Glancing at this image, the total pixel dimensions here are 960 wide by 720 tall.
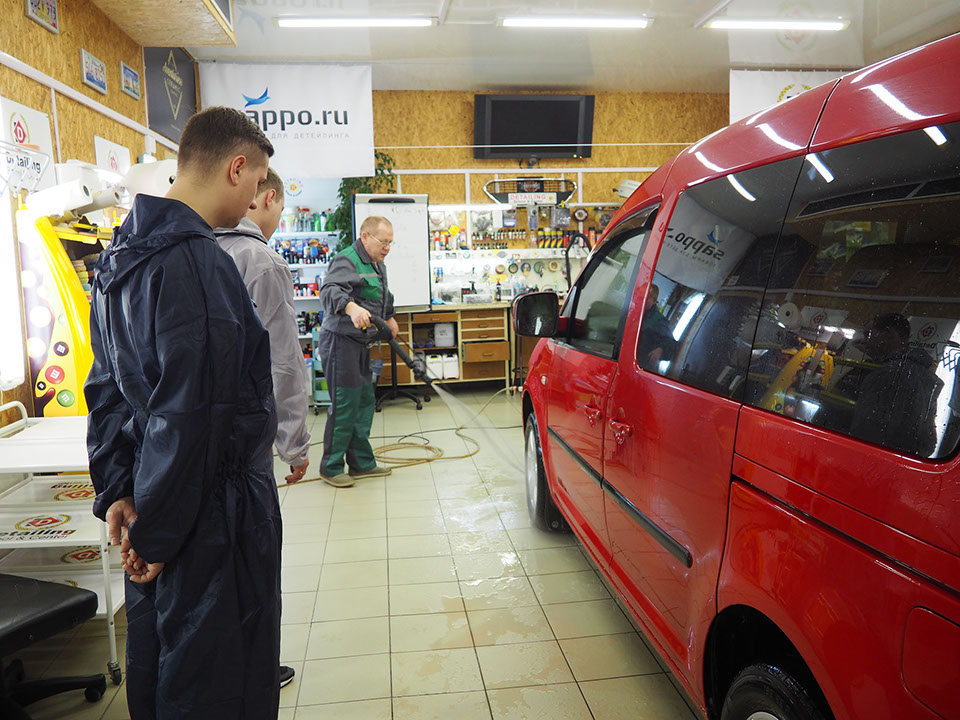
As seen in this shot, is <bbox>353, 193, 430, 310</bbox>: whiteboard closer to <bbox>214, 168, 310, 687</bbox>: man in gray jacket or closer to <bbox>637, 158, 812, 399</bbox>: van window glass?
<bbox>214, 168, 310, 687</bbox>: man in gray jacket

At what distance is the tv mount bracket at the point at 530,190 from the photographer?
8586 mm

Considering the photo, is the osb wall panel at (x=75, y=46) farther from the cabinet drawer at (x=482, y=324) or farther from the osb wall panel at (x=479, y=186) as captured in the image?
the osb wall panel at (x=479, y=186)

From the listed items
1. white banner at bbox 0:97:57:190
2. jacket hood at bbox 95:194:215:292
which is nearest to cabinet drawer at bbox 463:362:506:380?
white banner at bbox 0:97:57:190

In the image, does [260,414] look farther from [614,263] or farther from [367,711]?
[614,263]

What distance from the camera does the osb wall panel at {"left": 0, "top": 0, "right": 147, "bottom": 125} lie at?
3.53 meters

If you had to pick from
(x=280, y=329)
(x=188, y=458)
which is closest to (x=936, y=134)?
(x=188, y=458)

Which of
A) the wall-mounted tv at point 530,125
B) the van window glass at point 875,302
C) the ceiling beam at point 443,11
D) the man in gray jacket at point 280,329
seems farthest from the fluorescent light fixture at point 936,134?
the wall-mounted tv at point 530,125

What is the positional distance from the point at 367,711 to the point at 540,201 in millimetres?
7243

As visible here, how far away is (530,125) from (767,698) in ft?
26.0

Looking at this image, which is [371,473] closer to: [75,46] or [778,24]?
[75,46]

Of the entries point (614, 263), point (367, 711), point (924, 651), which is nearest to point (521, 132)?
point (614, 263)

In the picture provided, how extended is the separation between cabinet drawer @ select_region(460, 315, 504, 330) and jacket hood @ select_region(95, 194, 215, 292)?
21.0 feet

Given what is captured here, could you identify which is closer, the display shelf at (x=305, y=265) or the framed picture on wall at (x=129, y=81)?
the framed picture on wall at (x=129, y=81)

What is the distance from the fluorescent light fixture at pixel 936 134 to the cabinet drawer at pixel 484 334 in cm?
689
